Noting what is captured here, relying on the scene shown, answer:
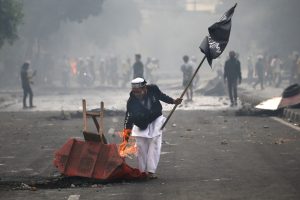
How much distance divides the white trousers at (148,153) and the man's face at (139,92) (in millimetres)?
625

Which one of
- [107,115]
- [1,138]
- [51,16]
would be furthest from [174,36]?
[1,138]

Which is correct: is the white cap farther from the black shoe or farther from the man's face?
the black shoe

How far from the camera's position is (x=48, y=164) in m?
13.0

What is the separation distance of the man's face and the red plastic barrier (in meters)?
0.97

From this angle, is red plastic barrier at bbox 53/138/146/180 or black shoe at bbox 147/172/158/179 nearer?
red plastic barrier at bbox 53/138/146/180

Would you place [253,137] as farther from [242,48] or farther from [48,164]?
[242,48]

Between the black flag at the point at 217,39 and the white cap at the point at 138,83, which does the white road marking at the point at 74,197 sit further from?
the black flag at the point at 217,39

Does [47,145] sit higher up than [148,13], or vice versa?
[148,13]

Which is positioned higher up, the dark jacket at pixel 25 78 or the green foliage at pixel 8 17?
the green foliage at pixel 8 17

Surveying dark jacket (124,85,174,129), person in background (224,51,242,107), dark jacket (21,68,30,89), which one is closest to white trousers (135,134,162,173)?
dark jacket (124,85,174,129)

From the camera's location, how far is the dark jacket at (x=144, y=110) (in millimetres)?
11320

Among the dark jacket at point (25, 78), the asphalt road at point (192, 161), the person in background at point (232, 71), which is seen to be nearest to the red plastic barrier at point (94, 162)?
the asphalt road at point (192, 161)

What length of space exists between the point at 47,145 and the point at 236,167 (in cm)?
534

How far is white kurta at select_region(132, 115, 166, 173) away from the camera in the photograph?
1124 centimetres
